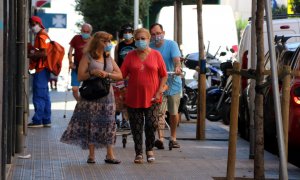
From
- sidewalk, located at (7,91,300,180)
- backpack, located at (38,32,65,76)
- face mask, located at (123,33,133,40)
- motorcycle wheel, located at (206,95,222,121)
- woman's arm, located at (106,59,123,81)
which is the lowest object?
sidewalk, located at (7,91,300,180)

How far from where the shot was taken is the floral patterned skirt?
13367mm

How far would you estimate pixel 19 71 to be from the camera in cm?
1404

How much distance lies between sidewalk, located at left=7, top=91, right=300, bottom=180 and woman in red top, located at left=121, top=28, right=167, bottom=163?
40 centimetres

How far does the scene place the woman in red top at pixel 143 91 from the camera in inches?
544

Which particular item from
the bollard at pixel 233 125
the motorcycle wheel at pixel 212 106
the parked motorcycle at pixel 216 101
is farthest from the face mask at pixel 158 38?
the motorcycle wheel at pixel 212 106

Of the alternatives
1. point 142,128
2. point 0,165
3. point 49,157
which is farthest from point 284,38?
point 0,165

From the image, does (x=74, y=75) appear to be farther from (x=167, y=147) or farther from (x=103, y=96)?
(x=103, y=96)

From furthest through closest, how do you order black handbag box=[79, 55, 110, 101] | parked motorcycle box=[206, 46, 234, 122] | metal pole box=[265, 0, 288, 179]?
parked motorcycle box=[206, 46, 234, 122]
black handbag box=[79, 55, 110, 101]
metal pole box=[265, 0, 288, 179]

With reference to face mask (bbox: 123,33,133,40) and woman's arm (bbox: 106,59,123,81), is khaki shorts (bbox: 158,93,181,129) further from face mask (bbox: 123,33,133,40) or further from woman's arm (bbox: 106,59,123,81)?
woman's arm (bbox: 106,59,123,81)

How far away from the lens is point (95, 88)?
43.5ft

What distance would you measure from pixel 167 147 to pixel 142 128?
7.46ft

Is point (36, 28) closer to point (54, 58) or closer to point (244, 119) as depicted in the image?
point (54, 58)

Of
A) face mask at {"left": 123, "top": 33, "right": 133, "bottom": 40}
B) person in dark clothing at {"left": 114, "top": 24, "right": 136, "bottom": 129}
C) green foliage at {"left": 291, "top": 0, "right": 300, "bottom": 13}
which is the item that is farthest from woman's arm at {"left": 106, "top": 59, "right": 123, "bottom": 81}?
green foliage at {"left": 291, "top": 0, "right": 300, "bottom": 13}

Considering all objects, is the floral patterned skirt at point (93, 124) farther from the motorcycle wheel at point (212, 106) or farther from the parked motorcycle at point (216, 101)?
the motorcycle wheel at point (212, 106)
